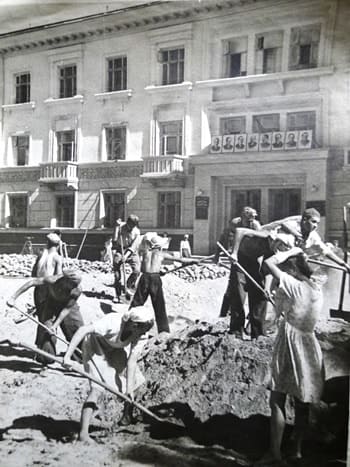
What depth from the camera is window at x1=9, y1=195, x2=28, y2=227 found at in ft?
7.72

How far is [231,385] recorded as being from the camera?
1948 millimetres

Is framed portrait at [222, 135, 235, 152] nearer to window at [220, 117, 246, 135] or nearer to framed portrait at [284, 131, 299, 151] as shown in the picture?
window at [220, 117, 246, 135]

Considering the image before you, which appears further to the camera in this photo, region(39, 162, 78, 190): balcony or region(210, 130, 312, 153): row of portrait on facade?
region(39, 162, 78, 190): balcony

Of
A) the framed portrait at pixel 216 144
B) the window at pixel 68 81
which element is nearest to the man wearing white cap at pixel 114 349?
the framed portrait at pixel 216 144

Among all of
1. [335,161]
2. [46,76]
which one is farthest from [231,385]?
[46,76]

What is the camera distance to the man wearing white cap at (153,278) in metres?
2.11

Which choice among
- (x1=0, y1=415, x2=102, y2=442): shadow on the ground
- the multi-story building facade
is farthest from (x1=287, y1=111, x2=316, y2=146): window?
(x1=0, y1=415, x2=102, y2=442): shadow on the ground

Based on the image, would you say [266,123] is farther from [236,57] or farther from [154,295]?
[154,295]

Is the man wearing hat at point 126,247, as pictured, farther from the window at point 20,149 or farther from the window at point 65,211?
the window at point 20,149

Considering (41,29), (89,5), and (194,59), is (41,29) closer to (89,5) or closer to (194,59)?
(89,5)

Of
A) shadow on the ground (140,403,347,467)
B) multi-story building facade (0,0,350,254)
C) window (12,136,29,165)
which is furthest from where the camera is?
window (12,136,29,165)

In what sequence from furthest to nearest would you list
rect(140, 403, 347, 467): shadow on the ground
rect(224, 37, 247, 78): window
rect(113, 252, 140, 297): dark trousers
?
rect(113, 252, 140, 297): dark trousers → rect(224, 37, 247, 78): window → rect(140, 403, 347, 467): shadow on the ground

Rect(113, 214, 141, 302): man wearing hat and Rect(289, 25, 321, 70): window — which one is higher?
Rect(289, 25, 321, 70): window

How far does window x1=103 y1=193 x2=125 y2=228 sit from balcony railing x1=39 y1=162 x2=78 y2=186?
0.58ft
